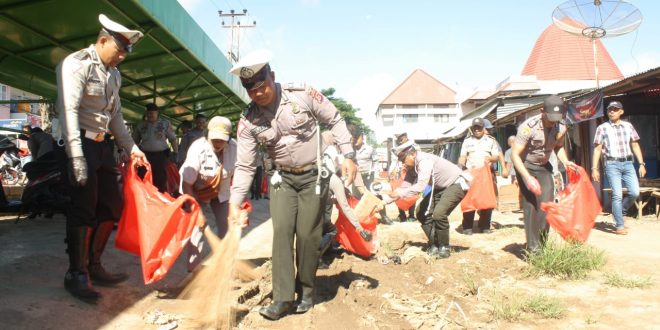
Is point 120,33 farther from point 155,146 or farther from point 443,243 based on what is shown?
point 443,243

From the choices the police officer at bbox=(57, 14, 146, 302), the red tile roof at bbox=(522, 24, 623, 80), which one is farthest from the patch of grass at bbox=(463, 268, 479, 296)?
the red tile roof at bbox=(522, 24, 623, 80)

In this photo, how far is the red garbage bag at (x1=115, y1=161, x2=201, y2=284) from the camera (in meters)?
3.00

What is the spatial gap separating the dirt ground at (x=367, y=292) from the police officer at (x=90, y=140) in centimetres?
31

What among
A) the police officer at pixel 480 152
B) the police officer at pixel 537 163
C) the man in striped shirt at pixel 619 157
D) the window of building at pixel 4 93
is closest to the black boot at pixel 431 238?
the police officer at pixel 537 163

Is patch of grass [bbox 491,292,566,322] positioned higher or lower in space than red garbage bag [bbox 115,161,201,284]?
lower

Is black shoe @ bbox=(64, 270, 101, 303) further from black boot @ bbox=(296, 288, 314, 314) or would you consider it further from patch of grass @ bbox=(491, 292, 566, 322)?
patch of grass @ bbox=(491, 292, 566, 322)

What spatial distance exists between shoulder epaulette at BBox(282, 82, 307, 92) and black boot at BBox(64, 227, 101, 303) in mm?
1639

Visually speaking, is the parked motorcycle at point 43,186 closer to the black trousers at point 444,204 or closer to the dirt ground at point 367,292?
the dirt ground at point 367,292

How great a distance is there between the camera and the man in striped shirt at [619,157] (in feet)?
21.4

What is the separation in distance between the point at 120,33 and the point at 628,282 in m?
4.28

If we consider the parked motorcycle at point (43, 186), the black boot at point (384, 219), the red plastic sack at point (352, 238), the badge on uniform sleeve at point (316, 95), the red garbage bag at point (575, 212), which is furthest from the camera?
the black boot at point (384, 219)

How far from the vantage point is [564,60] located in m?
29.4

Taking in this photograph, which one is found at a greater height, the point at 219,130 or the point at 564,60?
the point at 564,60

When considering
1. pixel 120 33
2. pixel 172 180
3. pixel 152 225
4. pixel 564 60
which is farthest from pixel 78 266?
pixel 564 60
